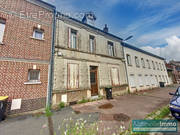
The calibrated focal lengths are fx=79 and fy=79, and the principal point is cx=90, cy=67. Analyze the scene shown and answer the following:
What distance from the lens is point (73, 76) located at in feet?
21.2

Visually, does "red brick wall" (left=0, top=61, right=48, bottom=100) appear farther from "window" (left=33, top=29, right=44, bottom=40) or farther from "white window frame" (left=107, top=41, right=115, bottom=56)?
"white window frame" (left=107, top=41, right=115, bottom=56)

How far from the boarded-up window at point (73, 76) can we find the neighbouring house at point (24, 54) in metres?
1.60

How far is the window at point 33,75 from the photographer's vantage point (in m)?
5.12

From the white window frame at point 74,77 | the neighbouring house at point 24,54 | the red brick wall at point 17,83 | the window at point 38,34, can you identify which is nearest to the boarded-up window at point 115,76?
the white window frame at point 74,77

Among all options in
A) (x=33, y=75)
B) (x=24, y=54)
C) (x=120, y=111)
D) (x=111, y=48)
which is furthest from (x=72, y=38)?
(x=120, y=111)

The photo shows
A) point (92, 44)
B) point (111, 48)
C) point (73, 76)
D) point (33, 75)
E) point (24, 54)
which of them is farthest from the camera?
point (111, 48)

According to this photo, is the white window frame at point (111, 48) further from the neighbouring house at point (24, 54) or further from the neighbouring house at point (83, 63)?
the neighbouring house at point (24, 54)

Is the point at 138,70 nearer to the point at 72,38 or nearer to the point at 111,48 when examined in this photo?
the point at 111,48

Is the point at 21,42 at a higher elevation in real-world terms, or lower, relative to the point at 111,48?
lower

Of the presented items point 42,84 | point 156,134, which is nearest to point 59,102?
point 42,84

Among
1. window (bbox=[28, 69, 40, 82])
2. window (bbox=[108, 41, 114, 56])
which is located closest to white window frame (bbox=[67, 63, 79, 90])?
window (bbox=[28, 69, 40, 82])

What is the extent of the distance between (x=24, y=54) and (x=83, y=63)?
424 centimetres

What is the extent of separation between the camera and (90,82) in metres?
7.43

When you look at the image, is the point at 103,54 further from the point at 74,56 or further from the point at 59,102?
the point at 59,102
